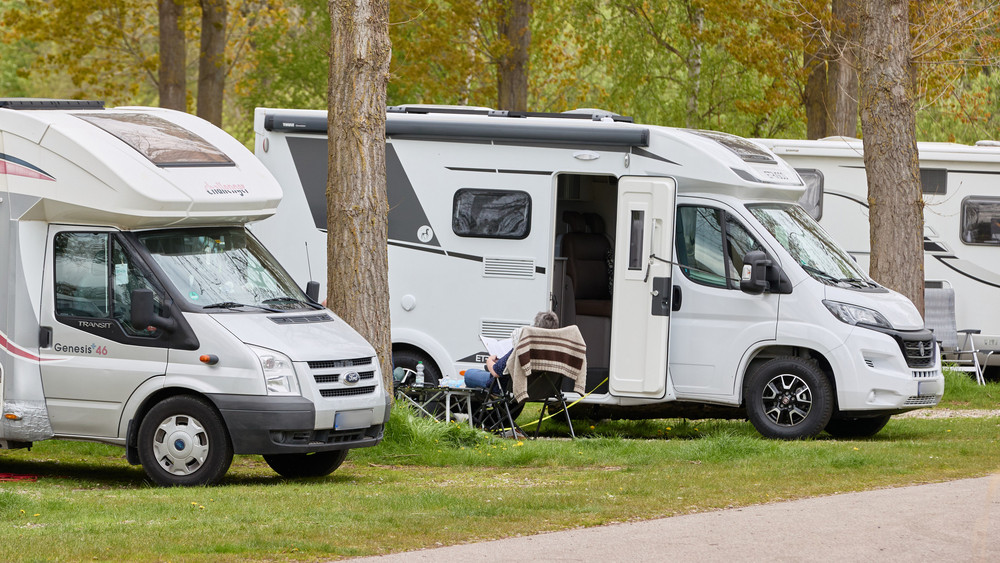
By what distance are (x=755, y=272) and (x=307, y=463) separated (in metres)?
4.18

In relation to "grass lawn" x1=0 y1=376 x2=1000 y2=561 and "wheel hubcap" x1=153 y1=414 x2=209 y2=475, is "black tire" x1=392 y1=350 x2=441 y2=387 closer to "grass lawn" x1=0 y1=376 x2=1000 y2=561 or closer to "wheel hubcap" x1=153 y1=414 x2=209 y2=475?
"grass lawn" x1=0 y1=376 x2=1000 y2=561

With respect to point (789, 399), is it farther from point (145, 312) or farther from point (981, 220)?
point (981, 220)

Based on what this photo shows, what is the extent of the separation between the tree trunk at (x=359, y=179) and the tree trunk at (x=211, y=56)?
12612mm

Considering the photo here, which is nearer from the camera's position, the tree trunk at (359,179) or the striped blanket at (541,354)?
the tree trunk at (359,179)

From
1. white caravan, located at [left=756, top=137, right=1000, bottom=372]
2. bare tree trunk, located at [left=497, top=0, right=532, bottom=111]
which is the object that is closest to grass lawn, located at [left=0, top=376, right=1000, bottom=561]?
white caravan, located at [left=756, top=137, right=1000, bottom=372]

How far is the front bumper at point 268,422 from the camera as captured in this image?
906cm

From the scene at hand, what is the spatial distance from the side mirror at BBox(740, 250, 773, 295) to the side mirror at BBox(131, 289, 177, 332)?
501 cm

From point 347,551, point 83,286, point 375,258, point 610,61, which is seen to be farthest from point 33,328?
point 610,61

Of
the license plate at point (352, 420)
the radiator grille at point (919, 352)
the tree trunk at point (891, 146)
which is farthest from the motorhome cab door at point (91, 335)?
the tree trunk at point (891, 146)

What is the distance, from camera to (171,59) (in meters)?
23.1

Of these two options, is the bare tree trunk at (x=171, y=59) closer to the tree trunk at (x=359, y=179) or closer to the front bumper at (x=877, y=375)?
the tree trunk at (x=359, y=179)

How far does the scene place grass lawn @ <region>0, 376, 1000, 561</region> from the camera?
7.15m

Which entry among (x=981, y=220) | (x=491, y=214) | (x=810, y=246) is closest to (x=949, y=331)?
(x=981, y=220)

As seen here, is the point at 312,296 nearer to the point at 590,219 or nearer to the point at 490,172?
the point at 490,172
